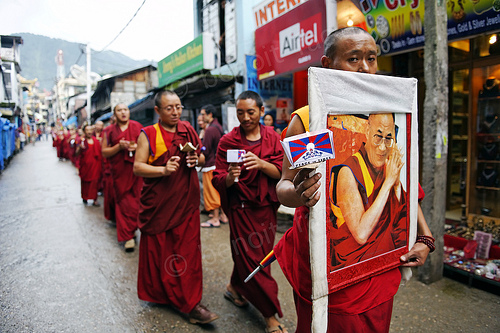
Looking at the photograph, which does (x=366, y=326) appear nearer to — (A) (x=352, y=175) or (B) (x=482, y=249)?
(A) (x=352, y=175)

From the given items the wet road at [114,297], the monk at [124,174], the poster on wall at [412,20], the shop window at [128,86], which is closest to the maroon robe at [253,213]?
the wet road at [114,297]

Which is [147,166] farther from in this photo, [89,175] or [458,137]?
[89,175]

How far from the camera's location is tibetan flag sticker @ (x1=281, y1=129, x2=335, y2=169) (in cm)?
97

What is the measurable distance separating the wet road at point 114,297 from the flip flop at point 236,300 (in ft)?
0.15

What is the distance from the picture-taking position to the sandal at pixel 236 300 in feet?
9.72

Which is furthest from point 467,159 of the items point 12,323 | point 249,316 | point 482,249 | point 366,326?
point 12,323

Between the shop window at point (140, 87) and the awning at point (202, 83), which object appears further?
the shop window at point (140, 87)

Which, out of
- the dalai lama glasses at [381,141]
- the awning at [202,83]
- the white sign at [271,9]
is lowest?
the dalai lama glasses at [381,141]

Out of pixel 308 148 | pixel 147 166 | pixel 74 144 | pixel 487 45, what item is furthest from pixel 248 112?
pixel 74 144

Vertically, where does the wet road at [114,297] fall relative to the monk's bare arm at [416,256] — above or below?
below

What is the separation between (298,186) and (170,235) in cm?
200

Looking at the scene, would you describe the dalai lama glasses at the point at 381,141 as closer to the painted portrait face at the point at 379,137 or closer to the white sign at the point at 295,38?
the painted portrait face at the point at 379,137

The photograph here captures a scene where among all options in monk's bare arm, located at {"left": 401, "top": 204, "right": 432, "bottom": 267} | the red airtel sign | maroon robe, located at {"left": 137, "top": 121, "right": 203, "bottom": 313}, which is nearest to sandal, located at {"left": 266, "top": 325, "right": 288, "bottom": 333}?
maroon robe, located at {"left": 137, "top": 121, "right": 203, "bottom": 313}

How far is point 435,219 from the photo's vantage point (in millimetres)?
3195
